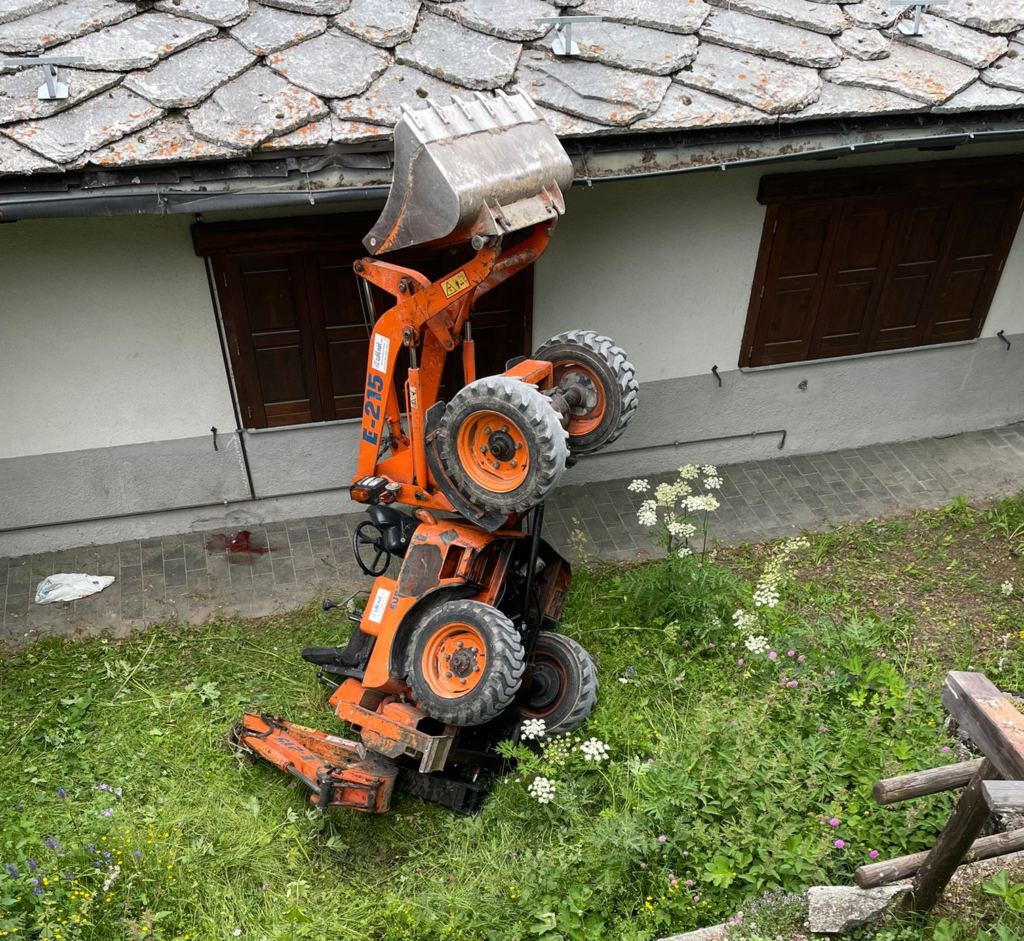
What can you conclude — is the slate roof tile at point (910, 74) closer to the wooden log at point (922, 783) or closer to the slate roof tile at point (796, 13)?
the slate roof tile at point (796, 13)

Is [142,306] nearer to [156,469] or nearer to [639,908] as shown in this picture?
[156,469]

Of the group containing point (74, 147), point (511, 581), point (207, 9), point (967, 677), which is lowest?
point (511, 581)

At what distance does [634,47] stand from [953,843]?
5.39 metres

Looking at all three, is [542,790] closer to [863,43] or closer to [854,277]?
Result: [854,277]

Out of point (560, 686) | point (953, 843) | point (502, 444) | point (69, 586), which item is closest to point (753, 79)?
point (502, 444)

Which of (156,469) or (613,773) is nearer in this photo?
(613,773)

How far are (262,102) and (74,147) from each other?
1158mm

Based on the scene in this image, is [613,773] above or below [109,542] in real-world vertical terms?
Answer: above

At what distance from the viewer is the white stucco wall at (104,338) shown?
262 inches

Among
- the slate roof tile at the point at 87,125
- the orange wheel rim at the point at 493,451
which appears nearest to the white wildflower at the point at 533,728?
the orange wheel rim at the point at 493,451

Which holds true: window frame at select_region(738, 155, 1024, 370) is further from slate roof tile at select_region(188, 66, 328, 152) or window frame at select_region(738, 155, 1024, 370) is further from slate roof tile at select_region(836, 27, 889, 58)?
slate roof tile at select_region(188, 66, 328, 152)

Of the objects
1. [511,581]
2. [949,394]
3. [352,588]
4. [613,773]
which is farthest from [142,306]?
[949,394]

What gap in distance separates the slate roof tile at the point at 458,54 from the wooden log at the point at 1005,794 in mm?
5137

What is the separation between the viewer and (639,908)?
15.4ft
